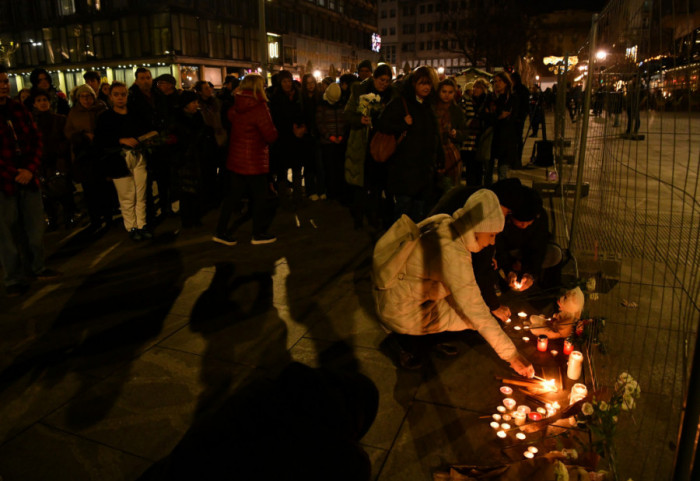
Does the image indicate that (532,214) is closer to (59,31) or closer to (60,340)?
(60,340)

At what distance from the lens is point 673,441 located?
9.58 ft

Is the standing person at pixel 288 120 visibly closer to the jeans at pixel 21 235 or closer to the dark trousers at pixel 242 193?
the dark trousers at pixel 242 193

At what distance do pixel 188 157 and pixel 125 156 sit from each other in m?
1.07

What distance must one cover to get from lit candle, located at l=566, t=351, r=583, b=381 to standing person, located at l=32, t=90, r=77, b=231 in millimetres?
6794

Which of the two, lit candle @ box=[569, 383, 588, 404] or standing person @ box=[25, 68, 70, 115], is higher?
standing person @ box=[25, 68, 70, 115]

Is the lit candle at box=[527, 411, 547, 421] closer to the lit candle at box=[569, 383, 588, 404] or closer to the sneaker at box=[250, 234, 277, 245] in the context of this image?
the lit candle at box=[569, 383, 588, 404]

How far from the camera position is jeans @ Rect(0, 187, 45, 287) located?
508cm

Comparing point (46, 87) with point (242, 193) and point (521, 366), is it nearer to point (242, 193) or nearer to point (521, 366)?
point (242, 193)

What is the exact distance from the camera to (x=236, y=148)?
6363mm

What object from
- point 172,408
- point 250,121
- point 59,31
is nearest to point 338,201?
point 250,121

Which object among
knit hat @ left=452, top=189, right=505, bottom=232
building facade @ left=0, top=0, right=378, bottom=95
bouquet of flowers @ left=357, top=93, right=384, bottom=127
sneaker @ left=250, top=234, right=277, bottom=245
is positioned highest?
building facade @ left=0, top=0, right=378, bottom=95

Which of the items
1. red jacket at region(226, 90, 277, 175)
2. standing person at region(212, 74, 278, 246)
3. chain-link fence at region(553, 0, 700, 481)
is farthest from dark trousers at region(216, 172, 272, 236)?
chain-link fence at region(553, 0, 700, 481)

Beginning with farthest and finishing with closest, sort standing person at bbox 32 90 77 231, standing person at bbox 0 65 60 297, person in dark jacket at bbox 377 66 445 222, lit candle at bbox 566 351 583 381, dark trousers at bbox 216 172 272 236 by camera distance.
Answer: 1. standing person at bbox 32 90 77 231
2. dark trousers at bbox 216 172 272 236
3. person in dark jacket at bbox 377 66 445 222
4. standing person at bbox 0 65 60 297
5. lit candle at bbox 566 351 583 381

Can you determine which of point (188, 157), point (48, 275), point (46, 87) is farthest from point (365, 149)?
point (46, 87)
